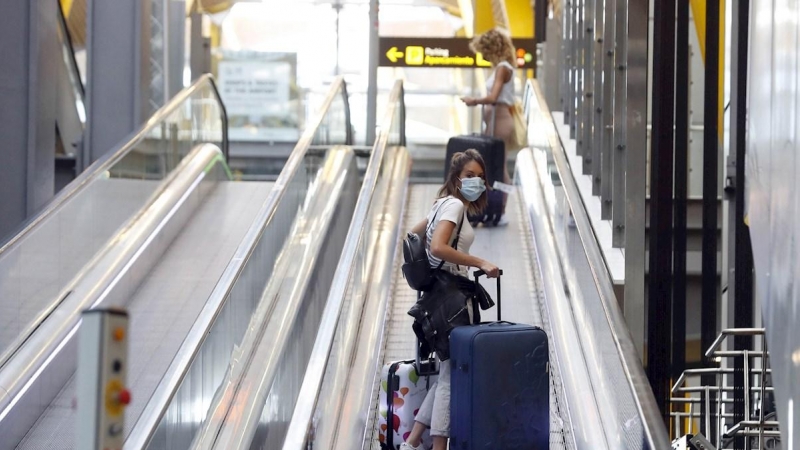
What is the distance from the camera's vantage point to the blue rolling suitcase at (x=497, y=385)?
5.75m

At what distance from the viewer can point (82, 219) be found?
30.8ft

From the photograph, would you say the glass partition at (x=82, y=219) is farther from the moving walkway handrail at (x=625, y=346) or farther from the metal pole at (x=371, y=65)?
the metal pole at (x=371, y=65)

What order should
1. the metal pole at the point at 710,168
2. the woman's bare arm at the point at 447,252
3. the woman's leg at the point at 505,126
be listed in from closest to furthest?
the woman's bare arm at the point at 447,252
the metal pole at the point at 710,168
the woman's leg at the point at 505,126

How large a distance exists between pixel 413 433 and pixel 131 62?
859 centimetres

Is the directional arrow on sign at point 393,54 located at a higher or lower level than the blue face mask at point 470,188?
higher

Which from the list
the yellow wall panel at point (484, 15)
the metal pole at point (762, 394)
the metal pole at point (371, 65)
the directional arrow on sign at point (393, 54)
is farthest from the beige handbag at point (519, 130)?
the yellow wall panel at point (484, 15)

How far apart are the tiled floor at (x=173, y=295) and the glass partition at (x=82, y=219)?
439 millimetres

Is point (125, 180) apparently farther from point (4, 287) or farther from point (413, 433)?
point (413, 433)

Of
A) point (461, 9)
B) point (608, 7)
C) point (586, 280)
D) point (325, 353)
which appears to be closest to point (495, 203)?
point (608, 7)

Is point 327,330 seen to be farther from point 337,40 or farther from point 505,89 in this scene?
point 337,40

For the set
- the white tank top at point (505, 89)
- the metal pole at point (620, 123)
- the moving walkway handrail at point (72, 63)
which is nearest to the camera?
the white tank top at point (505, 89)

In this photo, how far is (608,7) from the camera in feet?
40.2

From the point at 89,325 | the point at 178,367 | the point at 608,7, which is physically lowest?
the point at 178,367

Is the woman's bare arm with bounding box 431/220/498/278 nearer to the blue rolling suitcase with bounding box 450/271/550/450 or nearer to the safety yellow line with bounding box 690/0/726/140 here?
the blue rolling suitcase with bounding box 450/271/550/450
